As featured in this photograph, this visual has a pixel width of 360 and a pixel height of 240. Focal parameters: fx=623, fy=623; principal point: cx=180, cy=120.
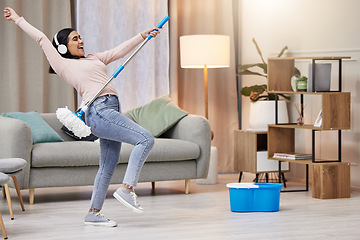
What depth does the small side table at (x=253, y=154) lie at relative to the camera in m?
5.16

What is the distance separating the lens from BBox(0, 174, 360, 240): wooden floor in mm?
3264

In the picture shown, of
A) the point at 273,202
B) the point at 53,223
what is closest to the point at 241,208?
the point at 273,202

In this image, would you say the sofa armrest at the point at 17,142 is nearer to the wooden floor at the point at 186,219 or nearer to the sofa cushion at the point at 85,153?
the sofa cushion at the point at 85,153

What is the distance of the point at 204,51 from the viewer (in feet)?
17.8

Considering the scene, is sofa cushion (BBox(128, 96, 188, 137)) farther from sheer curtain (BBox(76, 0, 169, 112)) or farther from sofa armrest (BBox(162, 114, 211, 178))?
sheer curtain (BBox(76, 0, 169, 112))

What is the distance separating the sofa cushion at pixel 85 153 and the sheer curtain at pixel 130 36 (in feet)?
4.01

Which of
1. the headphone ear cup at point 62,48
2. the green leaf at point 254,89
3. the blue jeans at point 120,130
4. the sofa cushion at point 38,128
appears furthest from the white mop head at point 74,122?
the green leaf at point 254,89

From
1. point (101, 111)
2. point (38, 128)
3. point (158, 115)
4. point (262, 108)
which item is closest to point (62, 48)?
point (101, 111)

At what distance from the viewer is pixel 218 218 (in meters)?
3.73

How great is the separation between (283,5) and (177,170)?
1999mm

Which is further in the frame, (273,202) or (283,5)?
(283,5)

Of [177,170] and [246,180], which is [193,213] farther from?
[246,180]

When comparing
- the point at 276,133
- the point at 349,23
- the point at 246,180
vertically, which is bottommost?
the point at 246,180

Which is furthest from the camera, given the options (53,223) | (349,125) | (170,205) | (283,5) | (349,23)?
(283,5)
